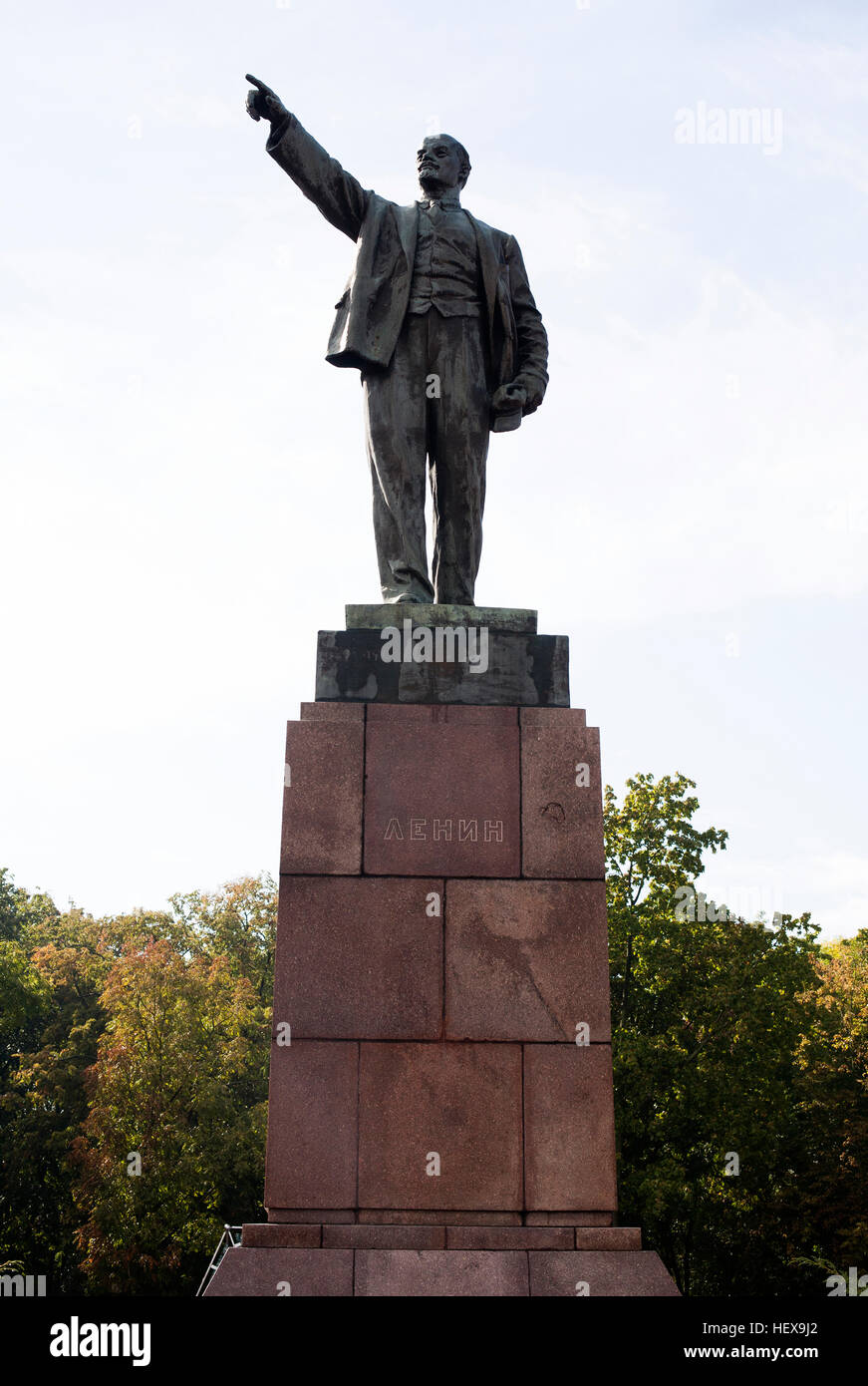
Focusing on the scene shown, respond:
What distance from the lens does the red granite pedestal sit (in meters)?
6.25

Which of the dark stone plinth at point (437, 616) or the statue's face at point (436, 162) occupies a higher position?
the statue's face at point (436, 162)

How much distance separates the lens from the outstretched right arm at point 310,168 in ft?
27.2

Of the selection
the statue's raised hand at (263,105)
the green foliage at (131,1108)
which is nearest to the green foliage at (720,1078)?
the green foliage at (131,1108)

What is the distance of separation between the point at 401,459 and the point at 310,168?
6.58ft

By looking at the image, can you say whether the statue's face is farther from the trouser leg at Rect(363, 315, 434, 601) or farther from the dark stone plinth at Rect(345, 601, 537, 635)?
the dark stone plinth at Rect(345, 601, 537, 635)

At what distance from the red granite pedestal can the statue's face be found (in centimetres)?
404

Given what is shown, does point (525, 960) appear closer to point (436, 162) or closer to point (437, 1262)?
point (437, 1262)

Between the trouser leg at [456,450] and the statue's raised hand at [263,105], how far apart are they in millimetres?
1572

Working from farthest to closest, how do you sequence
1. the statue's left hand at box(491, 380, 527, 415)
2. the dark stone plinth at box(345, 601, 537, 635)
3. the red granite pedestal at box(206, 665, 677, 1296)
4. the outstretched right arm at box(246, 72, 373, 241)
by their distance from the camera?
1. the statue's left hand at box(491, 380, 527, 415)
2. the outstretched right arm at box(246, 72, 373, 241)
3. the dark stone plinth at box(345, 601, 537, 635)
4. the red granite pedestal at box(206, 665, 677, 1296)

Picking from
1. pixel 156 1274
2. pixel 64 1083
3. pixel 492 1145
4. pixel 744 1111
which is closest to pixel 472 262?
pixel 492 1145

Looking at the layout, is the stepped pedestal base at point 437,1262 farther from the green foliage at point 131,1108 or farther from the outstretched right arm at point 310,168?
the green foliage at point 131,1108

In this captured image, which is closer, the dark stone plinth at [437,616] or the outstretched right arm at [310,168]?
the dark stone plinth at [437,616]

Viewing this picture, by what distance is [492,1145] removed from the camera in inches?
259

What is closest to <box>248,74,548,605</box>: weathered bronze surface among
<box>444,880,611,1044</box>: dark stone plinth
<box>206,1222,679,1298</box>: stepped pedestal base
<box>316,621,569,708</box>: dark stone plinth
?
<box>316,621,569,708</box>: dark stone plinth
